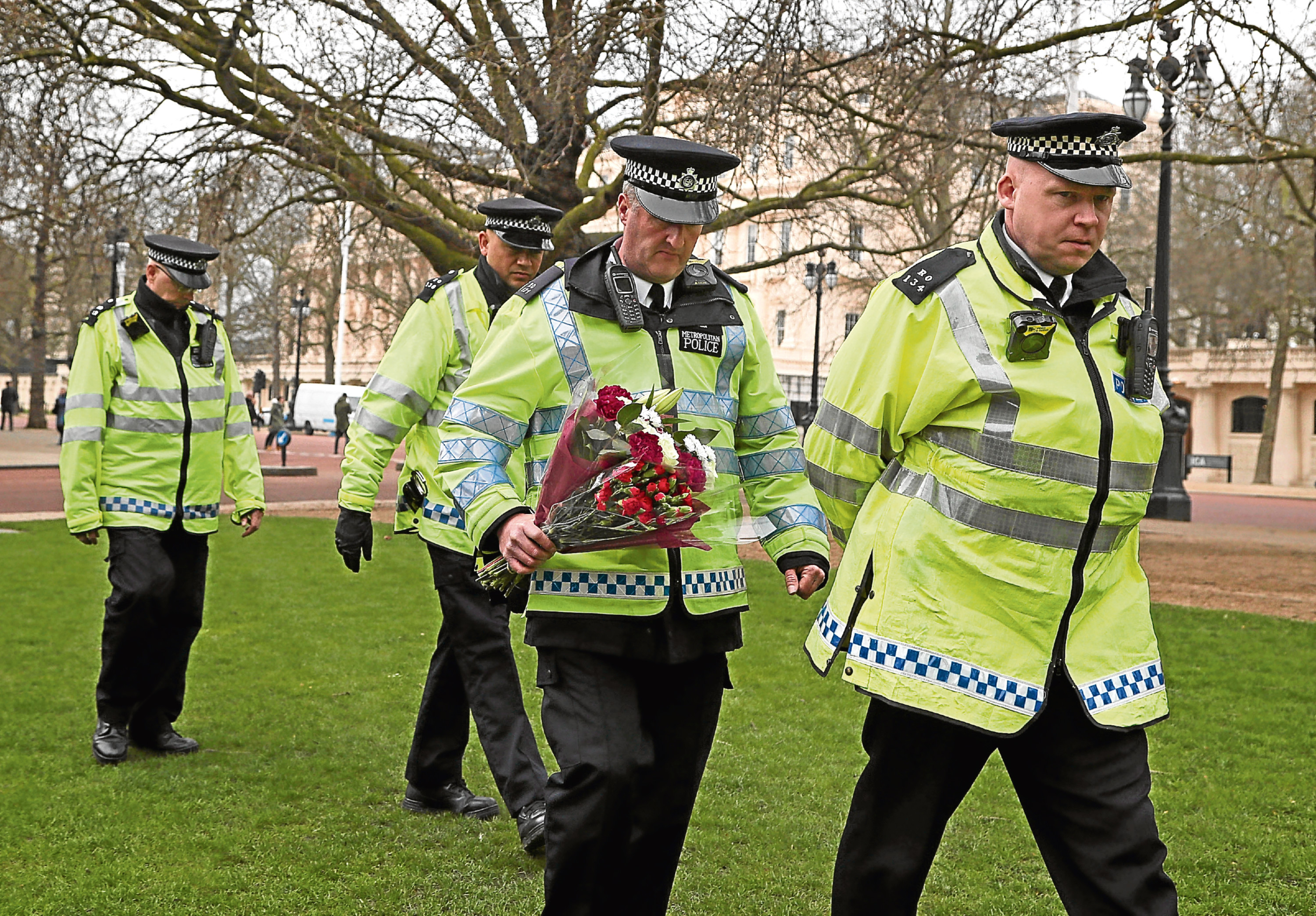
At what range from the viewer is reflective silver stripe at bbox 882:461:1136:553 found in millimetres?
2982

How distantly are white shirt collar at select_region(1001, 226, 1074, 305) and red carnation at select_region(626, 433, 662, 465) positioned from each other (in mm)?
946

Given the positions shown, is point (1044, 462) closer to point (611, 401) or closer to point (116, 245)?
point (611, 401)

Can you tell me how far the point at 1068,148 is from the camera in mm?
3066

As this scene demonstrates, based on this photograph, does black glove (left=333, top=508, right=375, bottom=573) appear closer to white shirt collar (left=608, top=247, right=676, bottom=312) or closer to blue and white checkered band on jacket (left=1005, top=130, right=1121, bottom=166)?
white shirt collar (left=608, top=247, right=676, bottom=312)

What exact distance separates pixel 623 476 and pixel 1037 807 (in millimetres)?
1227

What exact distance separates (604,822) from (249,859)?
6.44 feet

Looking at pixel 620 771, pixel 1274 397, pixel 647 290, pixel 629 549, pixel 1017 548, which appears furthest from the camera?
pixel 1274 397

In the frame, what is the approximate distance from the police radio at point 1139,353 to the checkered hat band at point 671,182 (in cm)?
108

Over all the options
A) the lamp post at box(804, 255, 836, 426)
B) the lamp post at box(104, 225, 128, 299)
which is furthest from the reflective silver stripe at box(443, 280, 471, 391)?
the lamp post at box(804, 255, 836, 426)

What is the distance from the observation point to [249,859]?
4.62m

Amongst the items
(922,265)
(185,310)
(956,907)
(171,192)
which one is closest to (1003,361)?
(922,265)

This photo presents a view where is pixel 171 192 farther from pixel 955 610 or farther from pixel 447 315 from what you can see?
pixel 955 610

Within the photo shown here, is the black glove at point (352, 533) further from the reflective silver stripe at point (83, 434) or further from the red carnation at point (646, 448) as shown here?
the red carnation at point (646, 448)

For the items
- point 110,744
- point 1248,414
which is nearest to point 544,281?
point 110,744
